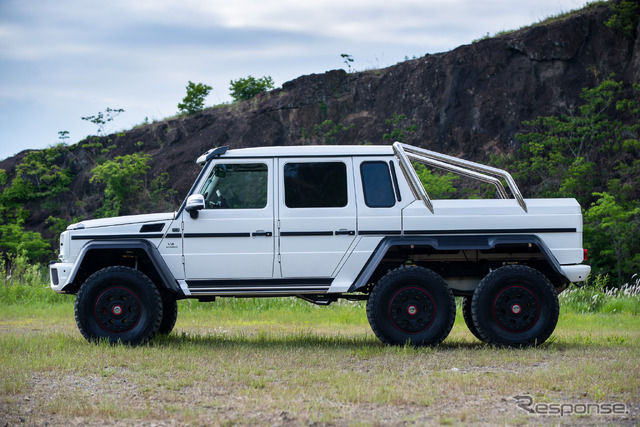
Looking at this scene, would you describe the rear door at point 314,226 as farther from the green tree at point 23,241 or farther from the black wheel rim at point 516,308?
the green tree at point 23,241

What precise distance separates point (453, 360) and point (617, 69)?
22.5m

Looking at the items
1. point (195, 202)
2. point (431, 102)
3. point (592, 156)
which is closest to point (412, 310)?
point (195, 202)

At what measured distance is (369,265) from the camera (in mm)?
8586

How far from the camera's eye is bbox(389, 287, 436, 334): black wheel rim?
8.58 m

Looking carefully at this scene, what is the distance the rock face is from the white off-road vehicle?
746 inches

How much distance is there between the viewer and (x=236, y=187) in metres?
8.91

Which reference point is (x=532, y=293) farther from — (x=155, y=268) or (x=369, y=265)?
(x=155, y=268)

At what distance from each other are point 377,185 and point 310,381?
10.5ft

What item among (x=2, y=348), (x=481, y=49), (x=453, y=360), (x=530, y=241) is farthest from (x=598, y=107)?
(x=2, y=348)

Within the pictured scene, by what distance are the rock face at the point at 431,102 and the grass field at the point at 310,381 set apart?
60.6ft

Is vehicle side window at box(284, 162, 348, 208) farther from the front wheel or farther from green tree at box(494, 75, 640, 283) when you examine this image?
green tree at box(494, 75, 640, 283)

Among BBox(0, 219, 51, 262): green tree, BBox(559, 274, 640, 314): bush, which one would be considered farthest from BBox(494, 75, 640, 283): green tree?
BBox(0, 219, 51, 262): green tree

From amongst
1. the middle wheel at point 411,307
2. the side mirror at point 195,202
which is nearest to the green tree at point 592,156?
the middle wheel at point 411,307

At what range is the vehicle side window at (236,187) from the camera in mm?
8875
